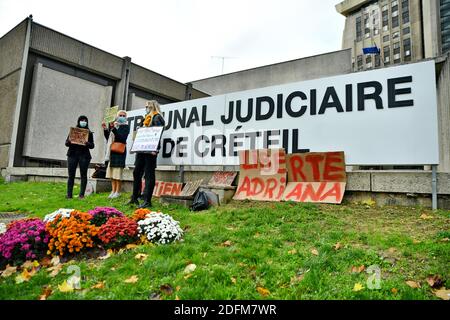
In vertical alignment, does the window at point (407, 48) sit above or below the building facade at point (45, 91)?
above

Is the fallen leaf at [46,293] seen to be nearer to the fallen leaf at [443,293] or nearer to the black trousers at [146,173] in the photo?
the fallen leaf at [443,293]

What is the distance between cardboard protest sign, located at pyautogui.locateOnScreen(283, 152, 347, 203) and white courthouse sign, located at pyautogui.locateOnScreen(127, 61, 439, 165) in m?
0.22

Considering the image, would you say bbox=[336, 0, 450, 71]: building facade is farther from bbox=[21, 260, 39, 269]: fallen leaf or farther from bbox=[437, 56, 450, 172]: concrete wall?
bbox=[21, 260, 39, 269]: fallen leaf

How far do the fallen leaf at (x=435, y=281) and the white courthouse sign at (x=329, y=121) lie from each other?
3031 mm

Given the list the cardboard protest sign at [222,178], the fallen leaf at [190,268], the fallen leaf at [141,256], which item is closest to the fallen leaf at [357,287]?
the fallen leaf at [190,268]

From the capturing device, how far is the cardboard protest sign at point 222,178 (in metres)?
6.66

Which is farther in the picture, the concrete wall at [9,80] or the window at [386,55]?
the window at [386,55]

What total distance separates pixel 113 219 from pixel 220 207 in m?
2.31

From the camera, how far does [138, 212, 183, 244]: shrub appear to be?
3713 millimetres

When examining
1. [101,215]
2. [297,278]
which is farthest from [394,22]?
[297,278]

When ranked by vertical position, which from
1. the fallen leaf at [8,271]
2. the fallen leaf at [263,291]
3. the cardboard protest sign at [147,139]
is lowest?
the fallen leaf at [8,271]

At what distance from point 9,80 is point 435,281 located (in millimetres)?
18662
